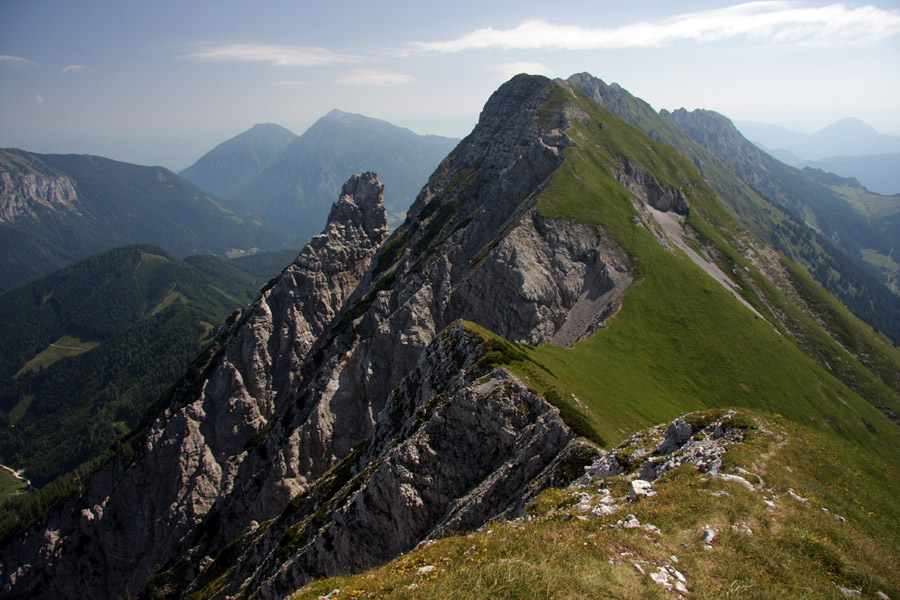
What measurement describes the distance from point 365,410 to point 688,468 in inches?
2757

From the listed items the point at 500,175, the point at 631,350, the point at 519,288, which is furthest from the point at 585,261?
the point at 500,175

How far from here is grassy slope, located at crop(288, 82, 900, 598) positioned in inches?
599

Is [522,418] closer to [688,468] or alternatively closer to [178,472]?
[688,468]

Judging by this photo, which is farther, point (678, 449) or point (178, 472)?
point (178, 472)

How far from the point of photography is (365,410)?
85.3 meters

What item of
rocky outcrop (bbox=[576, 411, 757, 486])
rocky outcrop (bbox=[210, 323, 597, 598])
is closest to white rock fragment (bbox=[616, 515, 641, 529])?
rocky outcrop (bbox=[576, 411, 757, 486])

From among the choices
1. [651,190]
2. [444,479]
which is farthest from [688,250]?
[444,479]

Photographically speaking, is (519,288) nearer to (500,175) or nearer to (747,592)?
(500,175)

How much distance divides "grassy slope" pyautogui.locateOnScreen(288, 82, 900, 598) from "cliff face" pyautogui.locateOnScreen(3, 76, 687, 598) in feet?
23.0

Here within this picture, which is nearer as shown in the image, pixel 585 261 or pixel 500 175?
pixel 585 261

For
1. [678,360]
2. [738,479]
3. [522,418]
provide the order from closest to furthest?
[738,479] → [522,418] → [678,360]

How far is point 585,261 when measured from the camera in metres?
Answer: 94.9

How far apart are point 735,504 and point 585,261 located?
262 ft

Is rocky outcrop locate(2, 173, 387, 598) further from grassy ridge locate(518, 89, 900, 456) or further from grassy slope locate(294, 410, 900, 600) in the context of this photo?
grassy slope locate(294, 410, 900, 600)
